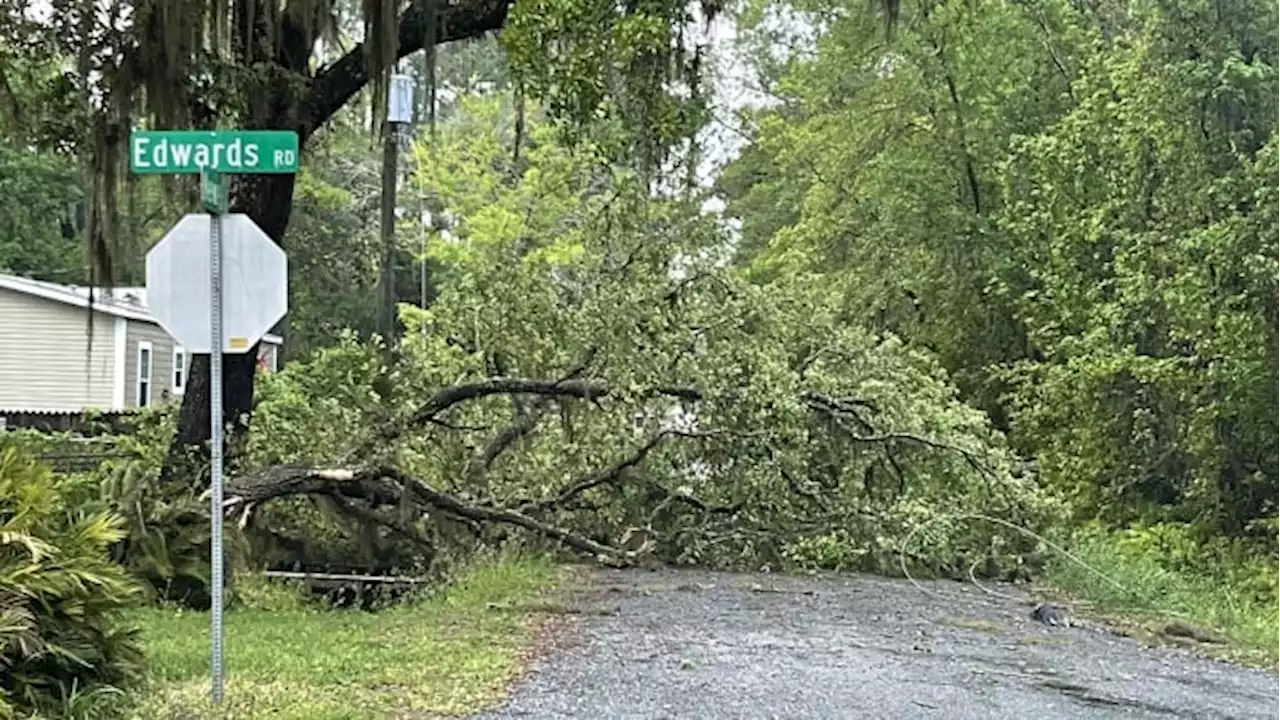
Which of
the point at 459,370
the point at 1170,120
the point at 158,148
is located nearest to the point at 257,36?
the point at 459,370

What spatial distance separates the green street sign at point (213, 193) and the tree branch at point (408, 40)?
194 inches

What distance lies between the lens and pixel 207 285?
217 inches

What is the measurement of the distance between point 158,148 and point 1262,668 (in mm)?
6455

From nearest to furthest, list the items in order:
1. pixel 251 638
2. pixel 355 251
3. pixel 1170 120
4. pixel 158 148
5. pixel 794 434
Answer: pixel 158 148, pixel 251 638, pixel 794 434, pixel 1170 120, pixel 355 251

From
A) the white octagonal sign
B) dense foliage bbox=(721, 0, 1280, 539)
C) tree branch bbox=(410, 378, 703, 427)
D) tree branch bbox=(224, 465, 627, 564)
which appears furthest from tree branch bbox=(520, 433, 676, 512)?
the white octagonal sign

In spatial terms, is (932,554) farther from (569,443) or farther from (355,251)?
(355,251)

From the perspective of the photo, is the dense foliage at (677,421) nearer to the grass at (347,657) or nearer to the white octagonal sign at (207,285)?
the grass at (347,657)

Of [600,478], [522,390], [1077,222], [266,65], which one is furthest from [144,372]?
[266,65]

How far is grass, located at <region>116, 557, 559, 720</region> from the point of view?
5.67 meters

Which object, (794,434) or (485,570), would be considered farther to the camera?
(794,434)

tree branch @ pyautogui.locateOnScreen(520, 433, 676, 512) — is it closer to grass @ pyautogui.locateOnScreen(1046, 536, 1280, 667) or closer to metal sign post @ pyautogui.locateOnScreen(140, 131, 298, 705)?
grass @ pyautogui.locateOnScreen(1046, 536, 1280, 667)

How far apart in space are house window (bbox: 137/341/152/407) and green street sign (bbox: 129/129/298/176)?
69.1 ft

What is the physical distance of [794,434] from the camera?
11617mm

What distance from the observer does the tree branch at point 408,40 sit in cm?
1062
